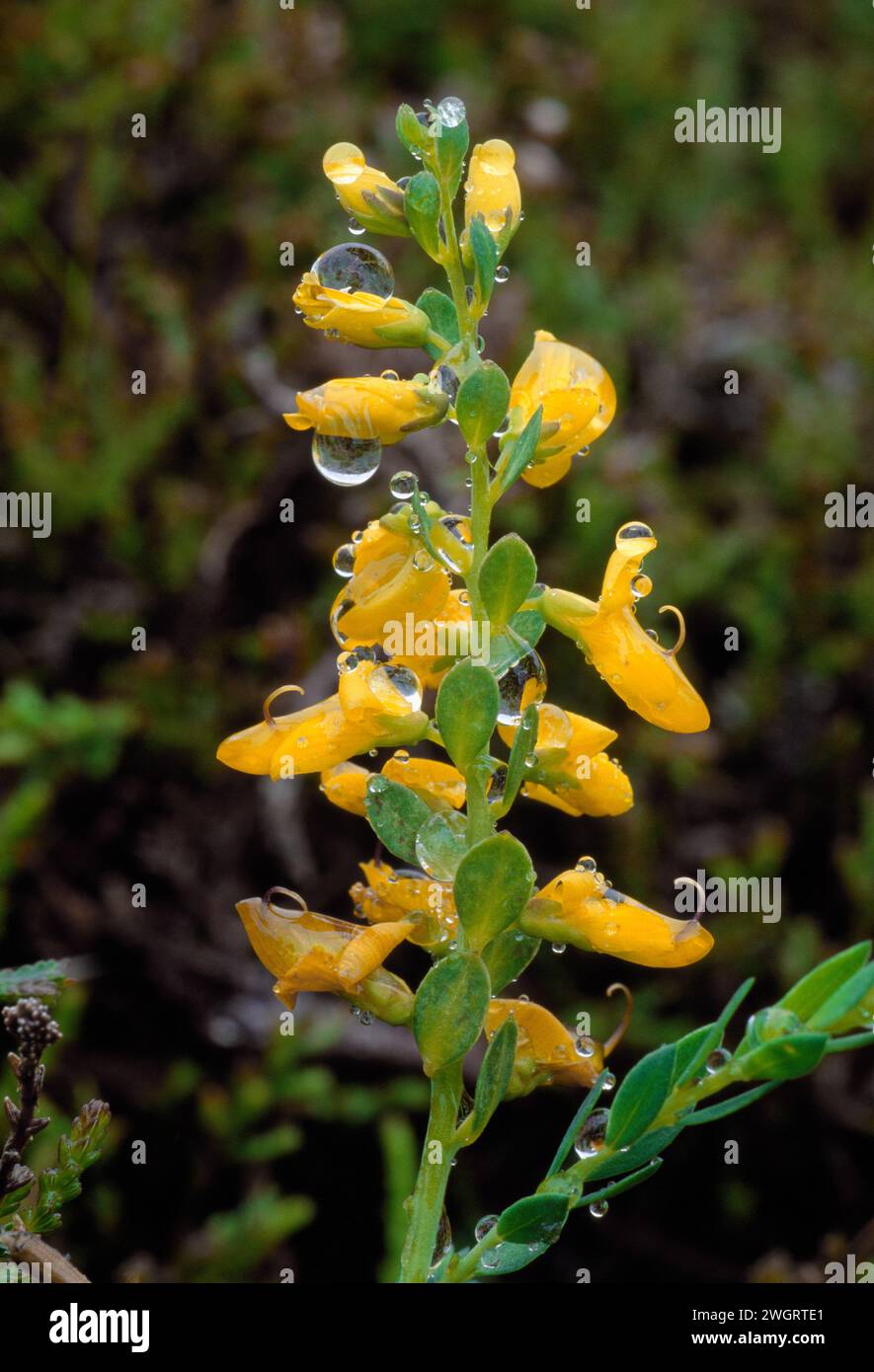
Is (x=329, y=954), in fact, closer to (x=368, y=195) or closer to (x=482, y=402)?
(x=482, y=402)

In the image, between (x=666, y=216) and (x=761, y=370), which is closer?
(x=761, y=370)

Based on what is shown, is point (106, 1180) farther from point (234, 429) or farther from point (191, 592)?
point (234, 429)

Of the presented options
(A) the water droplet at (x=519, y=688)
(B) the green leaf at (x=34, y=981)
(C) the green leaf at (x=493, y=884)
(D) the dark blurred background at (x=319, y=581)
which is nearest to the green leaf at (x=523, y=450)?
(A) the water droplet at (x=519, y=688)

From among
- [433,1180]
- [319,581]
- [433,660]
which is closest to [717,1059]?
[433,1180]

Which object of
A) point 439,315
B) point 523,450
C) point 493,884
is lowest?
point 493,884

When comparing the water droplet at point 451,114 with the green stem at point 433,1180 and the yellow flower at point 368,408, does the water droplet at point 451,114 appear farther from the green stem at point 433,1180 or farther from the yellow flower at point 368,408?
the green stem at point 433,1180

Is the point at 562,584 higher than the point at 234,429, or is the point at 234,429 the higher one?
the point at 234,429
